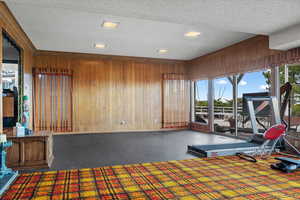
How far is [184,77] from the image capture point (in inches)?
361

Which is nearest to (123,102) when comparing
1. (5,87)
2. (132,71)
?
(132,71)

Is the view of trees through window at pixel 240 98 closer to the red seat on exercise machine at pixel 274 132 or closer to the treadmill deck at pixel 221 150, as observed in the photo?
the red seat on exercise machine at pixel 274 132

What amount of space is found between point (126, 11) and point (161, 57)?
5177 millimetres

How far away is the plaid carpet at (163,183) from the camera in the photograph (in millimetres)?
2602

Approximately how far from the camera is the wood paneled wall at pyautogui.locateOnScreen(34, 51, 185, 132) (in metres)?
7.85

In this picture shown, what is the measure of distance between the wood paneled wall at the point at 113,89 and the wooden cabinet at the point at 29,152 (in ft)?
13.5

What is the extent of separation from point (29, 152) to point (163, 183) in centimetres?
239

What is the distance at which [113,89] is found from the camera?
27.2 feet

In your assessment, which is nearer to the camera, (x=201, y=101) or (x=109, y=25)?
(x=109, y=25)

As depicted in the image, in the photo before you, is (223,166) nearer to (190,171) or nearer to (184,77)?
(190,171)

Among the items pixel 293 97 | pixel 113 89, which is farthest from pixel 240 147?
pixel 113 89

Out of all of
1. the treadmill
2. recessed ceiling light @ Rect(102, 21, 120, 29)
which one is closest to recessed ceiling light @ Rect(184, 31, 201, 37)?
recessed ceiling light @ Rect(102, 21, 120, 29)

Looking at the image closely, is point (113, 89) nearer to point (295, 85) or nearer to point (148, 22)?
point (148, 22)

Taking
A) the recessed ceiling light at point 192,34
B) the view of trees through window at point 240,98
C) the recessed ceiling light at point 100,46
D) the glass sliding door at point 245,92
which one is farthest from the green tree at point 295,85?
the recessed ceiling light at point 100,46
